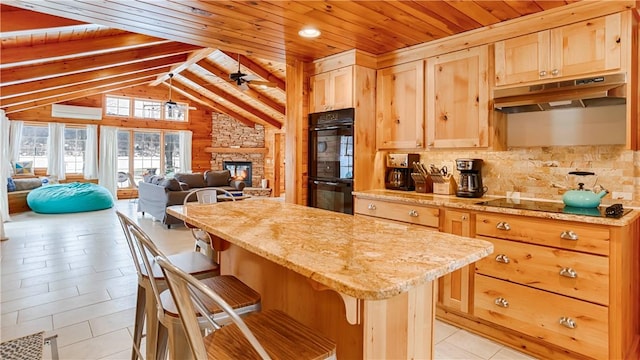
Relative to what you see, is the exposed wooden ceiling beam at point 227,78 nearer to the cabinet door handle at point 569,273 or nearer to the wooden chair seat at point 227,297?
the wooden chair seat at point 227,297

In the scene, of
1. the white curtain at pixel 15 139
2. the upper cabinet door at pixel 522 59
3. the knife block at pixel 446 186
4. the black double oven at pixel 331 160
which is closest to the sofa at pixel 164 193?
the black double oven at pixel 331 160

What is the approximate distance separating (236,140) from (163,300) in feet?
37.2

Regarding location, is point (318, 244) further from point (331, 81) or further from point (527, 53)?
point (331, 81)

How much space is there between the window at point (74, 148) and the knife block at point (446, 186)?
33.7ft

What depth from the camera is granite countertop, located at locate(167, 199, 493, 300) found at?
908mm

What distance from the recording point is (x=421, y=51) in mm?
3146

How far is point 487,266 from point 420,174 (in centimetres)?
111

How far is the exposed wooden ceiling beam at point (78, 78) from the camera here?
5414 mm

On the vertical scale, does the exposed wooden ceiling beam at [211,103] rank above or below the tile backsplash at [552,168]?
above

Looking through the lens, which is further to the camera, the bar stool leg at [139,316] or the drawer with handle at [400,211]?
the drawer with handle at [400,211]

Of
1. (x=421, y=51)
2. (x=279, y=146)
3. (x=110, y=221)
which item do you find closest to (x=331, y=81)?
(x=421, y=51)

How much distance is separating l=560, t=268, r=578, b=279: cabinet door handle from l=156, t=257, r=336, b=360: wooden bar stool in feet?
5.60

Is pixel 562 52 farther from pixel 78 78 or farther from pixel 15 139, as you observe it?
pixel 15 139

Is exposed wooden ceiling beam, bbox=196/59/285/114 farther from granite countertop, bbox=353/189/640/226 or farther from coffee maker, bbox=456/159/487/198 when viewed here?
coffee maker, bbox=456/159/487/198
